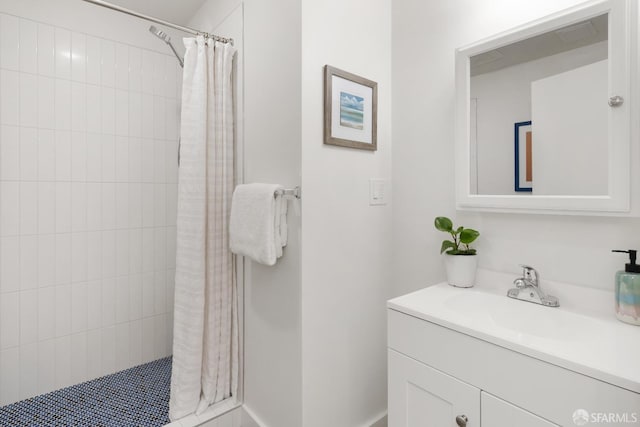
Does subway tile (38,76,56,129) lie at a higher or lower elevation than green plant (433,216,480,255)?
higher

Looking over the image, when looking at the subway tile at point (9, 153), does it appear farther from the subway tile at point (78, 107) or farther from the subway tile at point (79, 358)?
the subway tile at point (79, 358)

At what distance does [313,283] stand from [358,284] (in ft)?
0.90

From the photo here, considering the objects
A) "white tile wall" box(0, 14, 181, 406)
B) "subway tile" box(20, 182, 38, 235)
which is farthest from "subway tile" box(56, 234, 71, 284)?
"subway tile" box(20, 182, 38, 235)

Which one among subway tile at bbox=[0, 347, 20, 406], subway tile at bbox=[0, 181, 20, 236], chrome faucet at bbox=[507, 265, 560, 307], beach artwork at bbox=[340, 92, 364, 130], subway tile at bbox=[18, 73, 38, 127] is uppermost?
subway tile at bbox=[18, 73, 38, 127]

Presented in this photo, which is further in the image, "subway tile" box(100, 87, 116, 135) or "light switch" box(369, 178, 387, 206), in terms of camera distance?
"subway tile" box(100, 87, 116, 135)

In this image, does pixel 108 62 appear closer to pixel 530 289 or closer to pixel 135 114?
pixel 135 114

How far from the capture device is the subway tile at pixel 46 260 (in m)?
1.88

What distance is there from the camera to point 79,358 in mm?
2006

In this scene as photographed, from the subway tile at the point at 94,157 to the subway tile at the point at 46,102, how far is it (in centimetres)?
19

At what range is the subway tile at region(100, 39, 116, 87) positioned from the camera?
2043mm

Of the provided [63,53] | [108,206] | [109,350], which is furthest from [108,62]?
[109,350]

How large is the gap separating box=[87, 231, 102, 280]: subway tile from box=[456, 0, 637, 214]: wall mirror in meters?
2.12

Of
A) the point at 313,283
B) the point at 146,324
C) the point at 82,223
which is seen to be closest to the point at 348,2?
the point at 313,283

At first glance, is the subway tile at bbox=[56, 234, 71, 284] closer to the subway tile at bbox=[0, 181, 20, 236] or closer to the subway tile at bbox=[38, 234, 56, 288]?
the subway tile at bbox=[38, 234, 56, 288]
